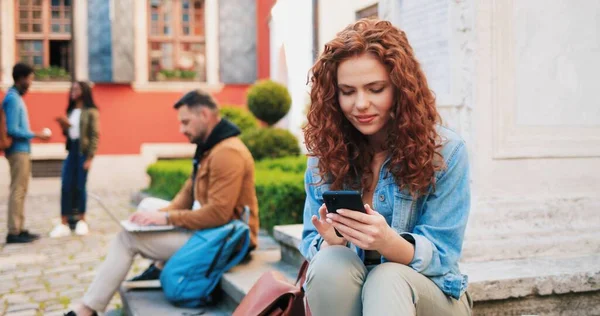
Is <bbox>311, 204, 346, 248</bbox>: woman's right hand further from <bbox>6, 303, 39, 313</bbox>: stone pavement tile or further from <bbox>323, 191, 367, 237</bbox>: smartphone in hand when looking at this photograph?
<bbox>6, 303, 39, 313</bbox>: stone pavement tile

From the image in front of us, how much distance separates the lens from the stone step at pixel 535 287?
287cm

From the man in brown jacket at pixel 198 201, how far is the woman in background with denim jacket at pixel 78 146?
3.25m

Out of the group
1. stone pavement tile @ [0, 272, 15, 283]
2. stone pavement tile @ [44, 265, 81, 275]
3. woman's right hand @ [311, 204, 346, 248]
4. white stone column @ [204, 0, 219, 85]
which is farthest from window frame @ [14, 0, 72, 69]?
woman's right hand @ [311, 204, 346, 248]

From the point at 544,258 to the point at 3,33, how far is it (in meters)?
12.4

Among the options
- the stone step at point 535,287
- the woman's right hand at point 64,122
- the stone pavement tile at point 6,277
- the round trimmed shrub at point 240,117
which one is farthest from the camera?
the round trimmed shrub at point 240,117

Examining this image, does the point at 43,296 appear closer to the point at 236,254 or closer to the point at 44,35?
the point at 236,254

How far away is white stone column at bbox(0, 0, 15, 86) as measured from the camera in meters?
13.2

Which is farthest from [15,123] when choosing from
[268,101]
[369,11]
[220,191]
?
[268,101]

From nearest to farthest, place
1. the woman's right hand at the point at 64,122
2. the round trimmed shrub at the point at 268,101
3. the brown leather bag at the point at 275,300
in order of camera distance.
Result: the brown leather bag at the point at 275,300 → the woman's right hand at the point at 64,122 → the round trimmed shrub at the point at 268,101

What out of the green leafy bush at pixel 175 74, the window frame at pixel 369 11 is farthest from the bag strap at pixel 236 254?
the green leafy bush at pixel 175 74

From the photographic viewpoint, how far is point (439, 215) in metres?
2.18

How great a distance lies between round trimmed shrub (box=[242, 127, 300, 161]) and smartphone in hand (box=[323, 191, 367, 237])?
7.85 metres

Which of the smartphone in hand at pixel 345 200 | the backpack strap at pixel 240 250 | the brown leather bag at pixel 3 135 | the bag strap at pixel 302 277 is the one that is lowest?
the backpack strap at pixel 240 250

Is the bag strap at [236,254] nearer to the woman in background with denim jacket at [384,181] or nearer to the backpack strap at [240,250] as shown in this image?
the backpack strap at [240,250]
